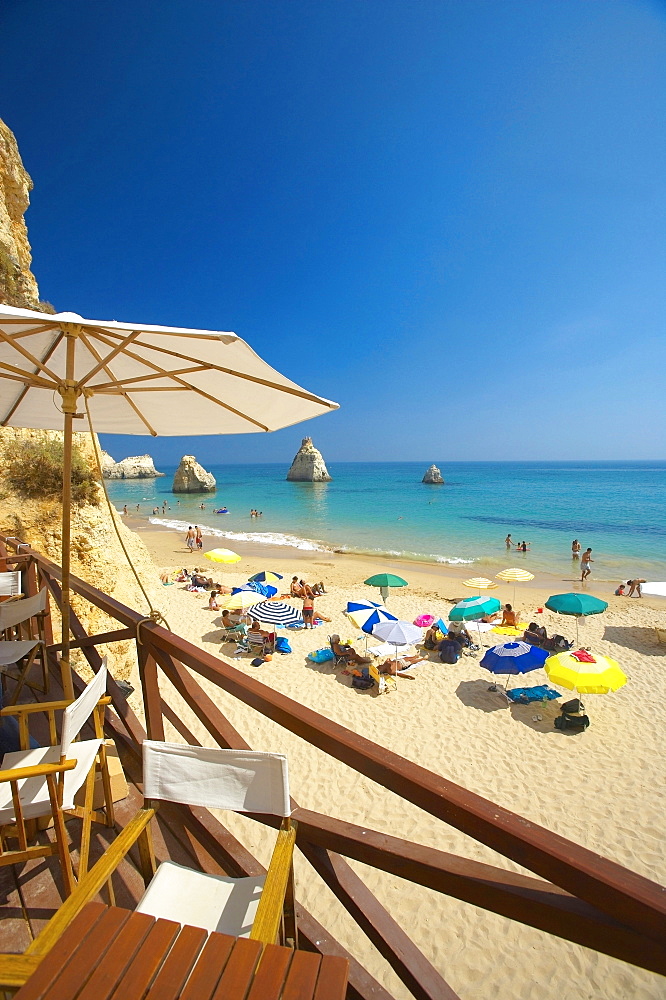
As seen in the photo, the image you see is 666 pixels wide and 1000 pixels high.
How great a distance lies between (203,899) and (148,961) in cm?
74

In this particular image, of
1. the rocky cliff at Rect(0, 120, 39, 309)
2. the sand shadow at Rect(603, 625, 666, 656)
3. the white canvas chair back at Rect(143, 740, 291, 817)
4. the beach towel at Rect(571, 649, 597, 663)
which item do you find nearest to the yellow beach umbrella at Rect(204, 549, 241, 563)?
the rocky cliff at Rect(0, 120, 39, 309)

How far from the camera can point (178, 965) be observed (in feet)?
3.35

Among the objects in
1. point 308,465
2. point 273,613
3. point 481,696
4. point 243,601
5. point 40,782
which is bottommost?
point 481,696

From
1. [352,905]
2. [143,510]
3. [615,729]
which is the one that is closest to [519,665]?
[615,729]

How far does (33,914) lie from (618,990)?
4.95 meters

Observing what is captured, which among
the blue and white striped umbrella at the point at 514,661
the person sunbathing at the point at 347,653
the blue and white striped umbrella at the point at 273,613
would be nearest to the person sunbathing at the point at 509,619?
the blue and white striped umbrella at the point at 514,661

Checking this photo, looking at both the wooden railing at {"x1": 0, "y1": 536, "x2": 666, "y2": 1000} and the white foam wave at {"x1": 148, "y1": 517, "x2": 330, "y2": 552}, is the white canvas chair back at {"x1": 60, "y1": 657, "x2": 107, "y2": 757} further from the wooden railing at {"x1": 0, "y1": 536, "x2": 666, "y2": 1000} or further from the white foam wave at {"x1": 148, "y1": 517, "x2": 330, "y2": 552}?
the white foam wave at {"x1": 148, "y1": 517, "x2": 330, "y2": 552}

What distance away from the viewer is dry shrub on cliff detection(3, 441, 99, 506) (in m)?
7.04

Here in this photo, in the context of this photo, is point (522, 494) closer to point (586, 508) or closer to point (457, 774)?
point (586, 508)

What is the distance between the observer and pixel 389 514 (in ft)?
141

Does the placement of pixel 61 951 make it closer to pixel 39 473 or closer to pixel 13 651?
pixel 13 651

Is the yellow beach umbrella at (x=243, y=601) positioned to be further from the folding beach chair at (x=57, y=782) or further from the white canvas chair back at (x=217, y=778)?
the white canvas chair back at (x=217, y=778)

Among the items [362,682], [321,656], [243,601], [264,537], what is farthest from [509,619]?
[264,537]

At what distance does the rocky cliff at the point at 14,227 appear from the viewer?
31.0ft
